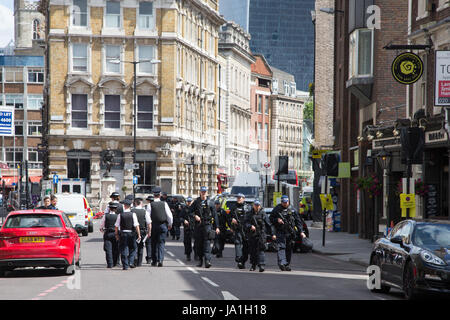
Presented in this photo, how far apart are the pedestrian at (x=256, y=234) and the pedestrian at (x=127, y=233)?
8.91 ft

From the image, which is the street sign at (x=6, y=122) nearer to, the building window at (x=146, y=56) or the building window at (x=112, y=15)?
the building window at (x=146, y=56)

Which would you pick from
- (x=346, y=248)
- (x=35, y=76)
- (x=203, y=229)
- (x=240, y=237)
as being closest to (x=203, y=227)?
(x=203, y=229)

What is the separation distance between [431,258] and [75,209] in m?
27.5

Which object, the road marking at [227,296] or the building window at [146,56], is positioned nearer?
the road marking at [227,296]

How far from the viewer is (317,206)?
58.9m

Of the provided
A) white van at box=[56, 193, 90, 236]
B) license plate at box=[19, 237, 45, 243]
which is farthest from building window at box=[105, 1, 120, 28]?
license plate at box=[19, 237, 45, 243]

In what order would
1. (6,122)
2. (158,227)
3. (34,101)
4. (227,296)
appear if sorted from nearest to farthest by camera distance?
1. (227,296)
2. (158,227)
3. (6,122)
4. (34,101)

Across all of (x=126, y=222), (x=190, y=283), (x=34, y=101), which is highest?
(x=34, y=101)

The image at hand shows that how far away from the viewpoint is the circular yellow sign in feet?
102

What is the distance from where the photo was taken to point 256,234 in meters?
24.2

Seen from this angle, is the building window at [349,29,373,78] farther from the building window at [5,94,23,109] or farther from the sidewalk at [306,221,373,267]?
the building window at [5,94,23,109]

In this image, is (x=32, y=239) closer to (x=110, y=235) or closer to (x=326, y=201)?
(x=110, y=235)

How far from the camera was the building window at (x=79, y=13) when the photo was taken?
250ft

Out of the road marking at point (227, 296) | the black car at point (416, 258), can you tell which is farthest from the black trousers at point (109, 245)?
the black car at point (416, 258)
